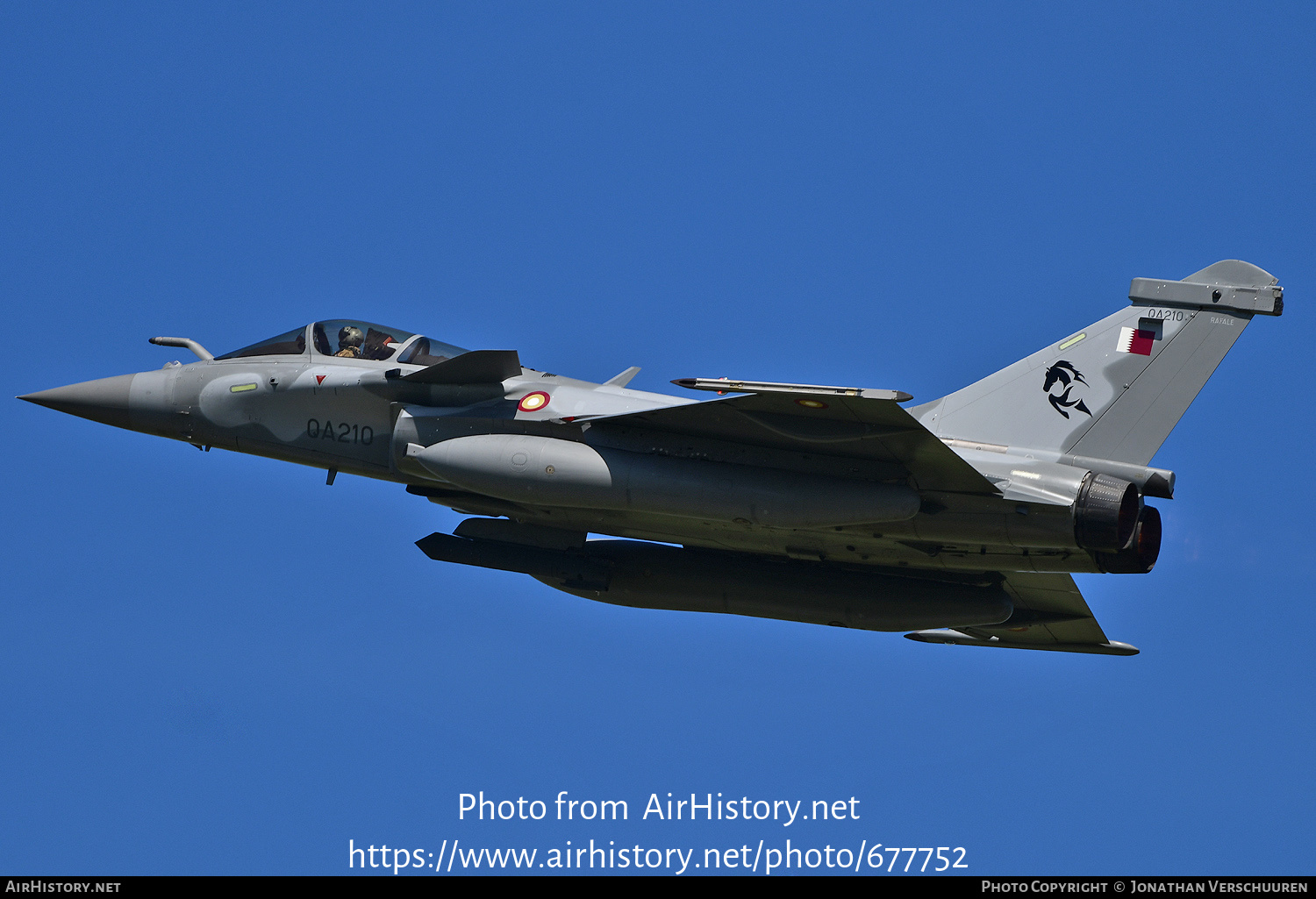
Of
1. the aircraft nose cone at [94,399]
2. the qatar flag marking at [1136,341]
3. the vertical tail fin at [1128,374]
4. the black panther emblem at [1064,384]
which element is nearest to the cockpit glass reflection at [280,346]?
the aircraft nose cone at [94,399]

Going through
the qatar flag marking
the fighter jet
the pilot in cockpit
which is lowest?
the fighter jet

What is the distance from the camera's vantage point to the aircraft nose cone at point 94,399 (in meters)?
17.3

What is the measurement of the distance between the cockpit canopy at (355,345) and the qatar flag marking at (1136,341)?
7349 mm

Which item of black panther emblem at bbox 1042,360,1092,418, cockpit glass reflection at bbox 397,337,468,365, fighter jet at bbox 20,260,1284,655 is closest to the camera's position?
fighter jet at bbox 20,260,1284,655

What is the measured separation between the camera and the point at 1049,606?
694 inches

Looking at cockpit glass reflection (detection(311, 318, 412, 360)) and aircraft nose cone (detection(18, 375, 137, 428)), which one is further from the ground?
cockpit glass reflection (detection(311, 318, 412, 360))

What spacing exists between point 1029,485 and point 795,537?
2764 millimetres

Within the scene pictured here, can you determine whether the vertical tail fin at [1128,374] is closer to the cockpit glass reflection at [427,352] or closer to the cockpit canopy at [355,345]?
the cockpit glass reflection at [427,352]

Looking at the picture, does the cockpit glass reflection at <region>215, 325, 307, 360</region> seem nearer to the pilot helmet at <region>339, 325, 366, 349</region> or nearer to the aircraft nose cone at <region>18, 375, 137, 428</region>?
the pilot helmet at <region>339, 325, 366, 349</region>

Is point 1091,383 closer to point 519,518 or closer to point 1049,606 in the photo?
point 1049,606

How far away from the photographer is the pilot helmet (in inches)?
668

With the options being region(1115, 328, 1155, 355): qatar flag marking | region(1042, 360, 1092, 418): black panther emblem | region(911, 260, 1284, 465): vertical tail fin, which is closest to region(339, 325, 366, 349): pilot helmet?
region(911, 260, 1284, 465): vertical tail fin
